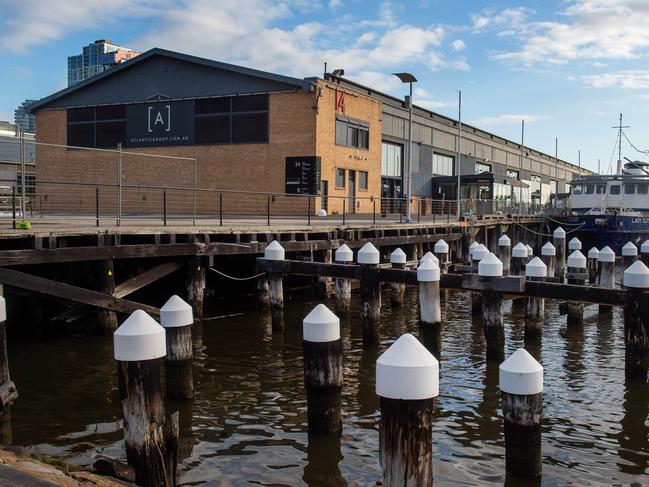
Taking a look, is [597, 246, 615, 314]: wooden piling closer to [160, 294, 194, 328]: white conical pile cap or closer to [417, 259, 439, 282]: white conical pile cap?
[417, 259, 439, 282]: white conical pile cap

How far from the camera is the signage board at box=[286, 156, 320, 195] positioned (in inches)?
1314

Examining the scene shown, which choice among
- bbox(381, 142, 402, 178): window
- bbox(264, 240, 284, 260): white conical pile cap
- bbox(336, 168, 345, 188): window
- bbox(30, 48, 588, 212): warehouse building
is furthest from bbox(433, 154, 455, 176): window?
bbox(264, 240, 284, 260): white conical pile cap

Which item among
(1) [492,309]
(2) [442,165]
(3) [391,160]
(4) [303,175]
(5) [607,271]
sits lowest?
(1) [492,309]

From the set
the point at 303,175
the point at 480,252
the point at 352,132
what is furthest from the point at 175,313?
the point at 352,132

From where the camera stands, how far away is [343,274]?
12.9 meters

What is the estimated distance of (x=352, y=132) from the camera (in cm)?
3738

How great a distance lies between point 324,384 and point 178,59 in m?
31.6

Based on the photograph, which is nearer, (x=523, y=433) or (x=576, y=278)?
(x=523, y=433)

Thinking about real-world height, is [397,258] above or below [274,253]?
below

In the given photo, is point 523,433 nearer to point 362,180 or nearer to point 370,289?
point 370,289

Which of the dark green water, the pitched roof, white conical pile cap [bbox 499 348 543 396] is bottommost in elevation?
the dark green water

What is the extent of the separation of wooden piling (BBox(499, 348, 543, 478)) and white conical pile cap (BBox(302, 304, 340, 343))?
2.12m

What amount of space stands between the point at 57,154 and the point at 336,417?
36.3 m

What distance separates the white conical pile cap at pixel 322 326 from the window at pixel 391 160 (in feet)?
120
